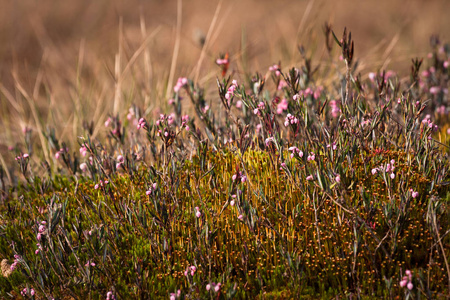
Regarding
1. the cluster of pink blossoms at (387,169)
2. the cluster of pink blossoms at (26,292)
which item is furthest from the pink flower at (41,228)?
the cluster of pink blossoms at (387,169)

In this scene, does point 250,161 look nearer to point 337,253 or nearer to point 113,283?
point 337,253

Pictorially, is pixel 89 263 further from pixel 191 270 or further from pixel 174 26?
pixel 174 26

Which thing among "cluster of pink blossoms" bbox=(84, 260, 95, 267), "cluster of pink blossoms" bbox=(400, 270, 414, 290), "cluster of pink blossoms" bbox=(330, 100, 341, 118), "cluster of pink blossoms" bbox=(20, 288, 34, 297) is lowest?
"cluster of pink blossoms" bbox=(20, 288, 34, 297)

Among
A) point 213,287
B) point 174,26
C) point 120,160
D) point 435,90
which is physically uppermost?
point 174,26

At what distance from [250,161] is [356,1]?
12326 millimetres

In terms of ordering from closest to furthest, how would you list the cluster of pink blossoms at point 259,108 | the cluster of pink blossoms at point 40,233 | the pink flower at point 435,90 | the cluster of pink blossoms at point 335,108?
the cluster of pink blossoms at point 40,233 < the cluster of pink blossoms at point 259,108 < the cluster of pink blossoms at point 335,108 < the pink flower at point 435,90

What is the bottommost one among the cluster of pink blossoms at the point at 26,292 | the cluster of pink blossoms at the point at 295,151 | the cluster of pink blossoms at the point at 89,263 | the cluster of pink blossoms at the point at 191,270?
the cluster of pink blossoms at the point at 26,292

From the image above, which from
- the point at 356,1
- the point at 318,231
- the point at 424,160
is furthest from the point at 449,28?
the point at 318,231

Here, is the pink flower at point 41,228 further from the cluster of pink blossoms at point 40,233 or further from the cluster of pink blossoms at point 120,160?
the cluster of pink blossoms at point 120,160

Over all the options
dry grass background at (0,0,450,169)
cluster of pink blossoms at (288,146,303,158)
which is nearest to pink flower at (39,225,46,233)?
cluster of pink blossoms at (288,146,303,158)

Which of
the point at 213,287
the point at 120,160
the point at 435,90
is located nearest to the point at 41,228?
the point at 120,160

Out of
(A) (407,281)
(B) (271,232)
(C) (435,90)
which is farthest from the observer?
(C) (435,90)

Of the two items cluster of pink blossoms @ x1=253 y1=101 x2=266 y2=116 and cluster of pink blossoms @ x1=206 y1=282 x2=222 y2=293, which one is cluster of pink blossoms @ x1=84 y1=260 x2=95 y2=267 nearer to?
cluster of pink blossoms @ x1=206 y1=282 x2=222 y2=293

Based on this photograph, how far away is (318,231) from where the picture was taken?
2900 millimetres
